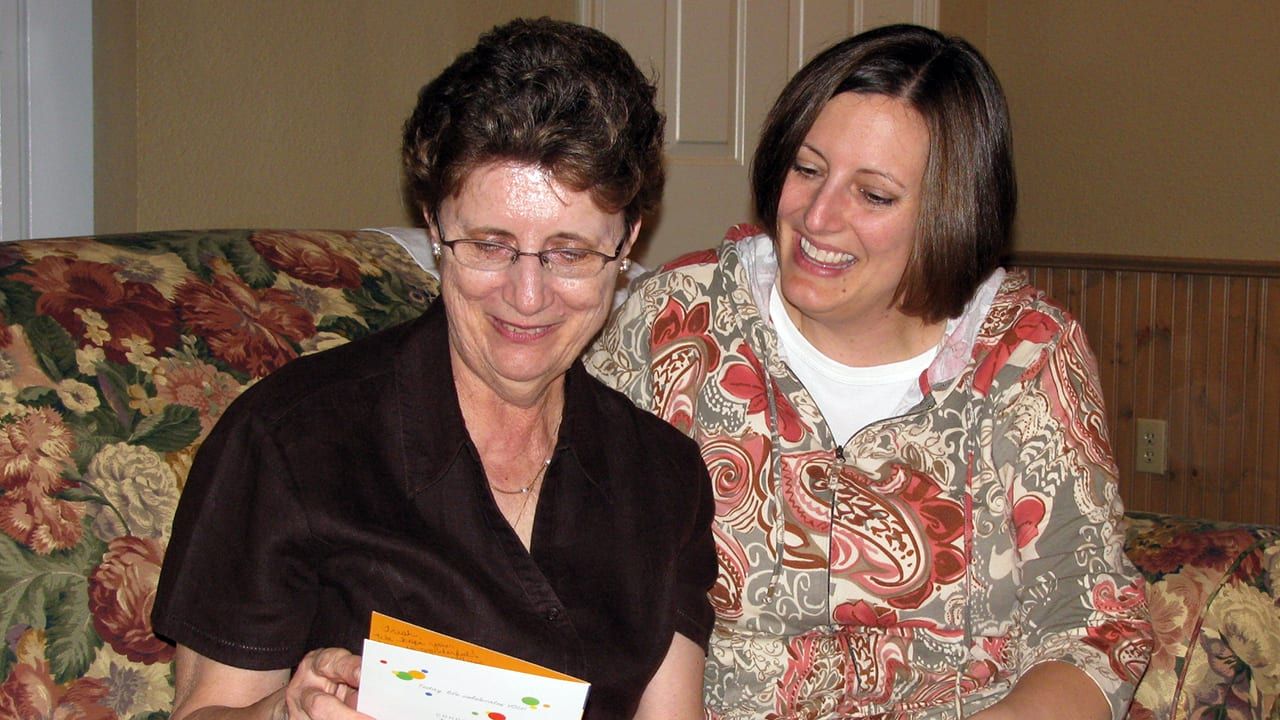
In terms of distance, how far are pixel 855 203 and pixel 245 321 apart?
2.54ft

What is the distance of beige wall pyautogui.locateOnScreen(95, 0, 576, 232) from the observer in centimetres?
206

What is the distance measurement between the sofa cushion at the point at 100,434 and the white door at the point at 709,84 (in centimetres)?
188

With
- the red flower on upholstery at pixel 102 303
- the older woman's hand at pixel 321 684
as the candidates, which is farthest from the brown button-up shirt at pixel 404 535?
the red flower on upholstery at pixel 102 303

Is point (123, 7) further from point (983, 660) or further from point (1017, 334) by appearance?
point (983, 660)

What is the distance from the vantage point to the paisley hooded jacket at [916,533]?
157cm

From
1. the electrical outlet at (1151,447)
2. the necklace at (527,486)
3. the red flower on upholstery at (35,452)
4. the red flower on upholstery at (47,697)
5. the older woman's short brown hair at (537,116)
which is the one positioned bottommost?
the electrical outlet at (1151,447)

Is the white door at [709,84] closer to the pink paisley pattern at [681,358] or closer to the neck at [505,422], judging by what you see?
the pink paisley pattern at [681,358]

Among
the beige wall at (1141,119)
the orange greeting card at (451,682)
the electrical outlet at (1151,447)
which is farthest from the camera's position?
the electrical outlet at (1151,447)

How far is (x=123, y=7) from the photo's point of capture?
202 centimetres

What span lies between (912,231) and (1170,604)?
0.63 metres

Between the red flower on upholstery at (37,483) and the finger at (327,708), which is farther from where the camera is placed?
the red flower on upholstery at (37,483)

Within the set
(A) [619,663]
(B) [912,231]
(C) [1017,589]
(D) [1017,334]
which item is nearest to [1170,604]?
(C) [1017,589]

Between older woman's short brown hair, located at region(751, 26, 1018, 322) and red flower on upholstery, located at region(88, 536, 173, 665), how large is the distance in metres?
0.92

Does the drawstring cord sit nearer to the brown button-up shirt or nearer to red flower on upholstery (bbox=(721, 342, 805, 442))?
red flower on upholstery (bbox=(721, 342, 805, 442))
